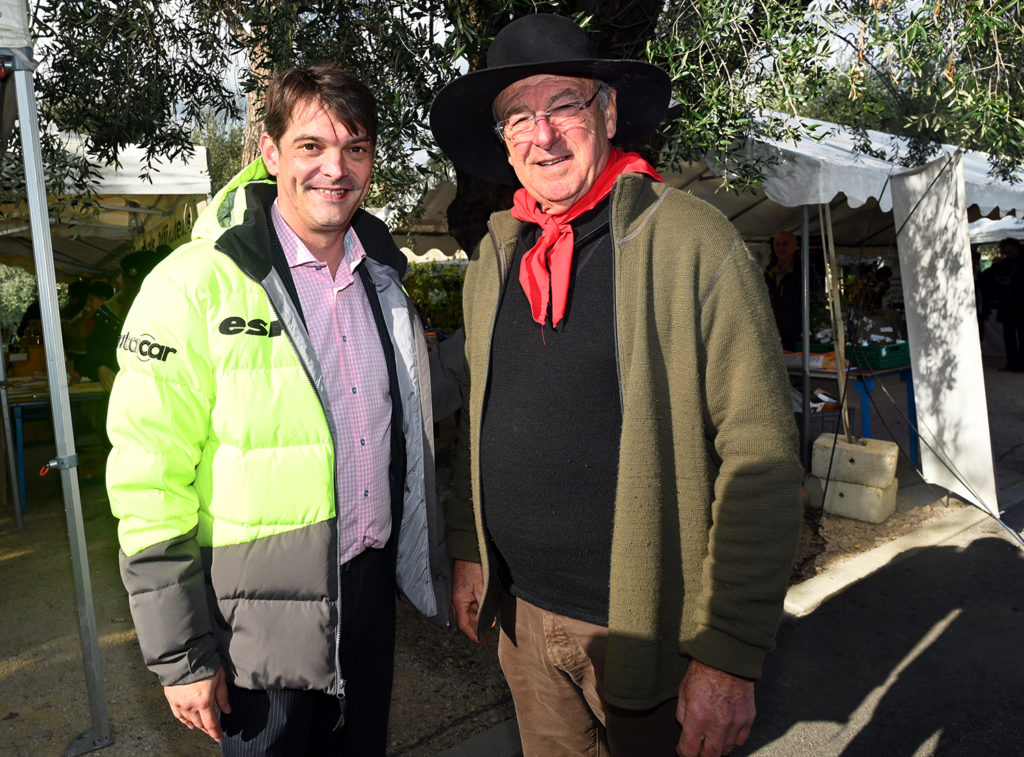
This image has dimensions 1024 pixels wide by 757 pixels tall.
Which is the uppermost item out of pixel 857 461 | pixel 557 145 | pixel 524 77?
pixel 524 77

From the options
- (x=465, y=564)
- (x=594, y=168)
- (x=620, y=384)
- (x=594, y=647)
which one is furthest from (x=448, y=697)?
(x=594, y=168)

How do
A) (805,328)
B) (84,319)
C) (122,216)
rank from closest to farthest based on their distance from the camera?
(805,328)
(84,319)
(122,216)

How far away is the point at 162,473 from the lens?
1671 millimetres

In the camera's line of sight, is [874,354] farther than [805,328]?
Yes

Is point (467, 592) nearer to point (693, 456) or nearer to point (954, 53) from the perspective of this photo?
point (693, 456)

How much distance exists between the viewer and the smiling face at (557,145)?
6.45 ft

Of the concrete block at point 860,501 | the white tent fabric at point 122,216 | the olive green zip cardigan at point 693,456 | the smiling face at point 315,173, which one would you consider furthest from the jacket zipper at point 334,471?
the concrete block at point 860,501

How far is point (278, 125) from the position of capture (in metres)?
2.04

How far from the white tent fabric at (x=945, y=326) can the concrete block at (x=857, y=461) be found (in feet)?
1.60

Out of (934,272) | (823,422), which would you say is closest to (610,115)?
(934,272)

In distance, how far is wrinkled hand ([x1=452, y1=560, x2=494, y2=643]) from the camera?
A: 7.50ft

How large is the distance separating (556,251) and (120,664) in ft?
12.4

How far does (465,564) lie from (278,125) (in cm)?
138

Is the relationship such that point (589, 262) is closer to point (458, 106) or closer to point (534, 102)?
point (534, 102)
